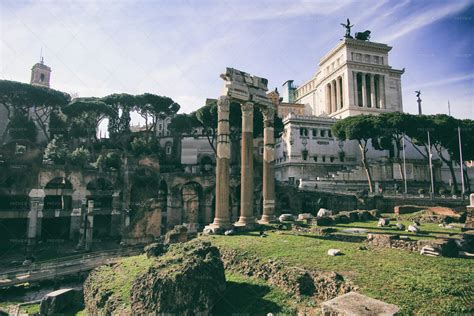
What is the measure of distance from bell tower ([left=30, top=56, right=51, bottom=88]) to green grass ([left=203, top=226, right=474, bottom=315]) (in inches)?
2501

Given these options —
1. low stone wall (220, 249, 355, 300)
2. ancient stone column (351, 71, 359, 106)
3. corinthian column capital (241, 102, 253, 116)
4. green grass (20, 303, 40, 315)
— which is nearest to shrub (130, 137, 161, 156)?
corinthian column capital (241, 102, 253, 116)

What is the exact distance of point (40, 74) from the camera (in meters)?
61.5

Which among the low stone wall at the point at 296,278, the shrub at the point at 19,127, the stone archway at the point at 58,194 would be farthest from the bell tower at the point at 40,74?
the low stone wall at the point at 296,278

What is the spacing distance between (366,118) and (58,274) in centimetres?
3403

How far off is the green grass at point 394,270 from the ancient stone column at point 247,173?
4648 millimetres

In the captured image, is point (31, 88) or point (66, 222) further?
point (31, 88)

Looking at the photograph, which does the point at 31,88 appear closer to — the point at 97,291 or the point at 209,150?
the point at 209,150

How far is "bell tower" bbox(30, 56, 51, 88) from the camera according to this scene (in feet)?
199

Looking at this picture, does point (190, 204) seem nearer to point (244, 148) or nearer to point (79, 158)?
point (79, 158)

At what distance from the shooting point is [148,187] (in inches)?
1396

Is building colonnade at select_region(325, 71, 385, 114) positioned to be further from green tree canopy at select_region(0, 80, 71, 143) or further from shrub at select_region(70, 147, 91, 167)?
green tree canopy at select_region(0, 80, 71, 143)

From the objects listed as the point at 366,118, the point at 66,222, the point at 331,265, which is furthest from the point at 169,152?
the point at 331,265

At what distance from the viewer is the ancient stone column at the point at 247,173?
18453 mm

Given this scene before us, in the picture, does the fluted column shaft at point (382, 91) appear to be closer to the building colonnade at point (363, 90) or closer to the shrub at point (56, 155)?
the building colonnade at point (363, 90)
